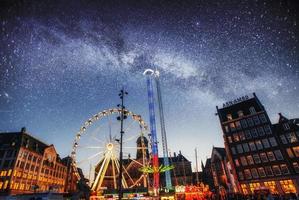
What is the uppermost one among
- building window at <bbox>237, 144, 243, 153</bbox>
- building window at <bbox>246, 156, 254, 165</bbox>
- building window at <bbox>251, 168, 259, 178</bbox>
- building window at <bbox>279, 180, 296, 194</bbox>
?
building window at <bbox>237, 144, 243, 153</bbox>

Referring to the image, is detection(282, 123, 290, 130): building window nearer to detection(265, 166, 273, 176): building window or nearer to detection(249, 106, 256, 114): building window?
detection(249, 106, 256, 114): building window

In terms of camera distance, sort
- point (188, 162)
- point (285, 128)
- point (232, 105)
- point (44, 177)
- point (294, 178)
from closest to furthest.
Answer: point (294, 178), point (285, 128), point (232, 105), point (44, 177), point (188, 162)

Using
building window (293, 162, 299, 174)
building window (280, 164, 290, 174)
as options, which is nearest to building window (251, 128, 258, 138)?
building window (280, 164, 290, 174)

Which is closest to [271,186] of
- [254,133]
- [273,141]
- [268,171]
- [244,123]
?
[268,171]

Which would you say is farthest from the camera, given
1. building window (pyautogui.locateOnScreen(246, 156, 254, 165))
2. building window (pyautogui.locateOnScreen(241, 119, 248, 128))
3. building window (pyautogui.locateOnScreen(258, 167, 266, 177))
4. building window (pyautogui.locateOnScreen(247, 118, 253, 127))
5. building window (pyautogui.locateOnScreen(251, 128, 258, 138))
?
building window (pyautogui.locateOnScreen(241, 119, 248, 128))

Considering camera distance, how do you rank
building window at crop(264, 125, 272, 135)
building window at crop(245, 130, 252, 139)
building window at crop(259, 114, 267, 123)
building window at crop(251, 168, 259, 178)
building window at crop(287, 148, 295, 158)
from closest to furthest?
building window at crop(287, 148, 295, 158), building window at crop(251, 168, 259, 178), building window at crop(264, 125, 272, 135), building window at crop(259, 114, 267, 123), building window at crop(245, 130, 252, 139)

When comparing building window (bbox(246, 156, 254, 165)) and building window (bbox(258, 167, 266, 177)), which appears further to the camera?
building window (bbox(246, 156, 254, 165))

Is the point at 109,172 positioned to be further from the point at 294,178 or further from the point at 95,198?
the point at 294,178

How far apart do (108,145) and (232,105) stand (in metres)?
36.2

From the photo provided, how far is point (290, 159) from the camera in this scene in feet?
140

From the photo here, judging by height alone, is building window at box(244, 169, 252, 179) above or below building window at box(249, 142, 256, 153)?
A: below

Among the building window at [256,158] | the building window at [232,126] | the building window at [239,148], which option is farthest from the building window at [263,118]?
the building window at [256,158]

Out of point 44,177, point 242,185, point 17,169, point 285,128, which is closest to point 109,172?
point 44,177

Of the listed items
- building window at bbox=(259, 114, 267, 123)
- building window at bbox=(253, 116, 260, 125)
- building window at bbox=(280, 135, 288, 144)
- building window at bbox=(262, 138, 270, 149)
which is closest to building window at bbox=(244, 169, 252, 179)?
building window at bbox=(262, 138, 270, 149)
